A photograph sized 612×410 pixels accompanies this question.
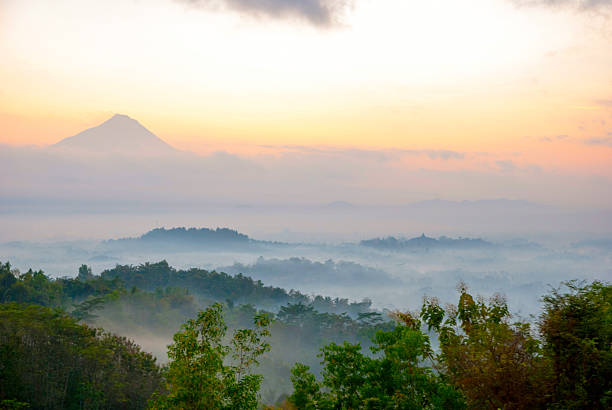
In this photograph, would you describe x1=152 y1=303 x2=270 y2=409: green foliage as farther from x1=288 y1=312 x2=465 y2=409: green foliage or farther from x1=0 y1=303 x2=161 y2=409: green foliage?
x1=0 y1=303 x2=161 y2=409: green foliage

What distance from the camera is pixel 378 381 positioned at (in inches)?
357

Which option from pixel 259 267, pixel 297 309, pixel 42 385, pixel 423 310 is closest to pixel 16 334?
A: pixel 42 385

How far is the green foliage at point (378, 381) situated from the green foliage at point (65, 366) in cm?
1356

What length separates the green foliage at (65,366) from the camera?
62.3 ft

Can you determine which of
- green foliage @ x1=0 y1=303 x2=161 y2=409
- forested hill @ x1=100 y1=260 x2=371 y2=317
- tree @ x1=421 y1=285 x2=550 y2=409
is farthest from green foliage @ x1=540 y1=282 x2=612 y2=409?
forested hill @ x1=100 y1=260 x2=371 y2=317

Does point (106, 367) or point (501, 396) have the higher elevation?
point (501, 396)

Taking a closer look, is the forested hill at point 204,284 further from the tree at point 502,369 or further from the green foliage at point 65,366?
the tree at point 502,369

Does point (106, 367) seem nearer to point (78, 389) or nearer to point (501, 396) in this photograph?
point (78, 389)

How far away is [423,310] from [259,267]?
16929cm

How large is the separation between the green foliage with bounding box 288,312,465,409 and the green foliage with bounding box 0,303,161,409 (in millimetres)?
13558

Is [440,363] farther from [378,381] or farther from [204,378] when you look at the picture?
[204,378]

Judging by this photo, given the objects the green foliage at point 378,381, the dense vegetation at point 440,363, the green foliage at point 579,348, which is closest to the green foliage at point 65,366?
the dense vegetation at point 440,363

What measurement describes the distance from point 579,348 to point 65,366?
20526 mm

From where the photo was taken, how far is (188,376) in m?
8.87
